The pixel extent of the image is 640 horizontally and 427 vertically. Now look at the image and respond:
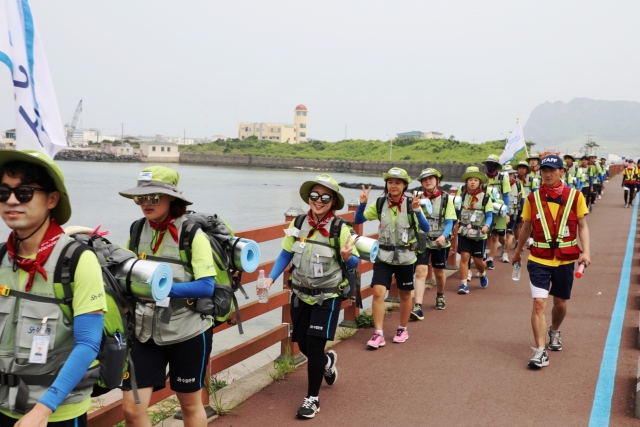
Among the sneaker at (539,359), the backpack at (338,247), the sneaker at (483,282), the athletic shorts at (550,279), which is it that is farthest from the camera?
the sneaker at (483,282)

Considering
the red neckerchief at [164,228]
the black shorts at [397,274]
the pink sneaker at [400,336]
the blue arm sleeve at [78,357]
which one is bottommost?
the pink sneaker at [400,336]

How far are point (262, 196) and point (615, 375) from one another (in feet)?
177

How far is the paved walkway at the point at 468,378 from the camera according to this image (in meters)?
5.15

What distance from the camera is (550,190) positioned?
21.5 ft

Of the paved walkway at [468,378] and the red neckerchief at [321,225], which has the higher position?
the red neckerchief at [321,225]

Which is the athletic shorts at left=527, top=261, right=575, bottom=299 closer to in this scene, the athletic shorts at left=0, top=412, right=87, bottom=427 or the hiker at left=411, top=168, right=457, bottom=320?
the hiker at left=411, top=168, right=457, bottom=320

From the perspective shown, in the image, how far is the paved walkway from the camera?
5.15m

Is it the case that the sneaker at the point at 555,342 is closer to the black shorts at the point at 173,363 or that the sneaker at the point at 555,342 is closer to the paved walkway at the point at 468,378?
the paved walkway at the point at 468,378

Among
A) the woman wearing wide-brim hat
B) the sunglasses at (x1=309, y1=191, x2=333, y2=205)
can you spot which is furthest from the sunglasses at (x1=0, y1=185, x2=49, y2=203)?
the woman wearing wide-brim hat

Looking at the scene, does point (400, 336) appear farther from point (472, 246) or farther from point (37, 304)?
point (37, 304)

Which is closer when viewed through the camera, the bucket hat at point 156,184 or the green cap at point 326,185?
the bucket hat at point 156,184

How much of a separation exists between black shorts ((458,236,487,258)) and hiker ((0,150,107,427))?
325 inches

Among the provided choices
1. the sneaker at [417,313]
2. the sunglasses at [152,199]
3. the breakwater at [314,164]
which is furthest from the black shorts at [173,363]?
the breakwater at [314,164]

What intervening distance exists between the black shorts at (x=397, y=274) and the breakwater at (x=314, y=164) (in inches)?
3901
